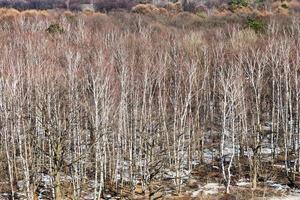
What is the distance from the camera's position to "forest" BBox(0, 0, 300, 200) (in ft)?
95.2

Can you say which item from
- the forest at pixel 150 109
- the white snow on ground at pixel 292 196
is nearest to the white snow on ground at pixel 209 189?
the forest at pixel 150 109

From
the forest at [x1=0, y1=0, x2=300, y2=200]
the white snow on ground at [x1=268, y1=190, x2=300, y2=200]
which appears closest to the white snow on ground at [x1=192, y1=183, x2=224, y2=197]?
the forest at [x1=0, y1=0, x2=300, y2=200]

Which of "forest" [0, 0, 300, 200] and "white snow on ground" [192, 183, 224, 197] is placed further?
"white snow on ground" [192, 183, 224, 197]

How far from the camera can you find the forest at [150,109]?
2902 cm

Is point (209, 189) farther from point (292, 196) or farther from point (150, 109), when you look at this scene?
point (150, 109)

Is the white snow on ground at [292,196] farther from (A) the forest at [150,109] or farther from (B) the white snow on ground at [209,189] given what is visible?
(B) the white snow on ground at [209,189]

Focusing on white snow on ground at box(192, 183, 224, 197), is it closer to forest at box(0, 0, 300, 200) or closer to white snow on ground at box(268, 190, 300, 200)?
forest at box(0, 0, 300, 200)

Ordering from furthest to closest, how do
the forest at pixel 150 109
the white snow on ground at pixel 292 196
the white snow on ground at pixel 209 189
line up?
1. the white snow on ground at pixel 209 189
2. the white snow on ground at pixel 292 196
3. the forest at pixel 150 109

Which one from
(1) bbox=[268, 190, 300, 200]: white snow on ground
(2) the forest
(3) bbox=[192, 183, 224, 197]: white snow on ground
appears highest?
(2) the forest

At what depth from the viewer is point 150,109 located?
31.0 m

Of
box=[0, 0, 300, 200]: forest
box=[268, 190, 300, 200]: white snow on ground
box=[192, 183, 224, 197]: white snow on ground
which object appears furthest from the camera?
box=[192, 183, 224, 197]: white snow on ground

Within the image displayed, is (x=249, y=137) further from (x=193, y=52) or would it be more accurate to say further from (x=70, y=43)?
(x=70, y=43)

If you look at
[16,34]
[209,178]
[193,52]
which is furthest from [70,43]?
[209,178]

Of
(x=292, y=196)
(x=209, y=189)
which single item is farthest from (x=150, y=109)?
(x=292, y=196)
